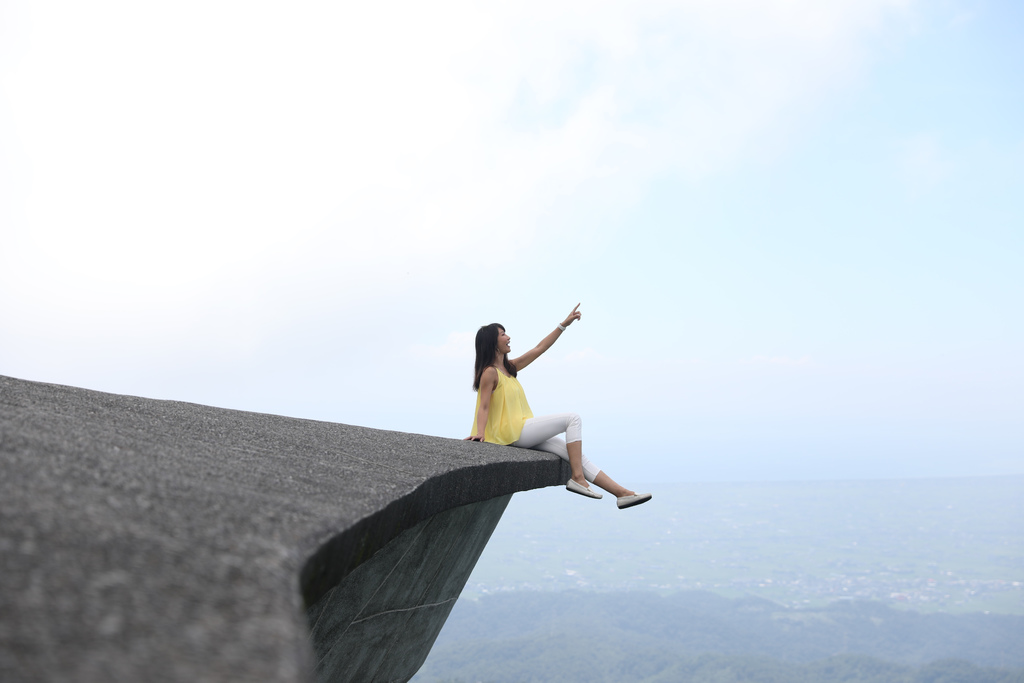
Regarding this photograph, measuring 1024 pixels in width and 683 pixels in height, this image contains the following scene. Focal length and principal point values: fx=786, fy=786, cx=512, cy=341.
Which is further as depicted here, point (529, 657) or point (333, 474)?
point (529, 657)

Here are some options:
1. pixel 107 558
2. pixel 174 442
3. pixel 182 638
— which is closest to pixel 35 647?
pixel 182 638

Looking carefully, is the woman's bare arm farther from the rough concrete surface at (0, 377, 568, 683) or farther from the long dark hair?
the rough concrete surface at (0, 377, 568, 683)

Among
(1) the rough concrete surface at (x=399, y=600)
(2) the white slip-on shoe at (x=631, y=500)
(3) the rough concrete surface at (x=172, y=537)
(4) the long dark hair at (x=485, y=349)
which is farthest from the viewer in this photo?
(4) the long dark hair at (x=485, y=349)

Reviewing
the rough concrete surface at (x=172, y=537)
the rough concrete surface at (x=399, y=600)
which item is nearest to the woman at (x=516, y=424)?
the rough concrete surface at (x=399, y=600)

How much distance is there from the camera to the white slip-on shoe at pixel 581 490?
7.67m

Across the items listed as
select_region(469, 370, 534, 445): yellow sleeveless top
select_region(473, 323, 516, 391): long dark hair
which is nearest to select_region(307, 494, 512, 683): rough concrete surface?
select_region(469, 370, 534, 445): yellow sleeveless top

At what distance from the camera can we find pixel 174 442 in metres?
3.76

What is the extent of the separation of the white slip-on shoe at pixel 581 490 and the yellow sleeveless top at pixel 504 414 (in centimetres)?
70

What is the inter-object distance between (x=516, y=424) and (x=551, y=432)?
37 centimetres

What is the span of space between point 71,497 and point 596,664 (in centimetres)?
20804

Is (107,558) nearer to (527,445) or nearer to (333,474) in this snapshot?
(333,474)

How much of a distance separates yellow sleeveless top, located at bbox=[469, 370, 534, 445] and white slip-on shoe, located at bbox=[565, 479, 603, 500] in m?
0.70

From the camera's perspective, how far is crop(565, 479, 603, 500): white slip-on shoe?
767cm

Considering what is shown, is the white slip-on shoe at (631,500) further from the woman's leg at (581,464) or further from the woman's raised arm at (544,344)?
the woman's raised arm at (544,344)
